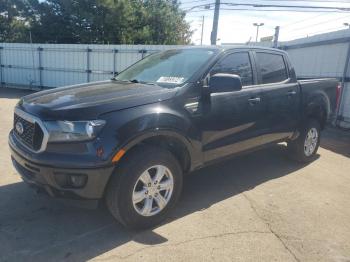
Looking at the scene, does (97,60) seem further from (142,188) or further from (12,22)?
(12,22)

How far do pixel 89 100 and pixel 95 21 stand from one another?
23062 millimetres

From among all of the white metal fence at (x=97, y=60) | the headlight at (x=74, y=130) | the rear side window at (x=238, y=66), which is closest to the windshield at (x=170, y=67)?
the rear side window at (x=238, y=66)

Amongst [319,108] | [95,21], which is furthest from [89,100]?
[95,21]

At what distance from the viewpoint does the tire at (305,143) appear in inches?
224

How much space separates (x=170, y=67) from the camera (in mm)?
4418

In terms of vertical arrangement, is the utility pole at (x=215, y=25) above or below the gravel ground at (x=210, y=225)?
above

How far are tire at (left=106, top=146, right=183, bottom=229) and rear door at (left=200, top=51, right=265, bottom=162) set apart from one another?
22.9 inches

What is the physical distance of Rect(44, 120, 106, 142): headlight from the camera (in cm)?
312

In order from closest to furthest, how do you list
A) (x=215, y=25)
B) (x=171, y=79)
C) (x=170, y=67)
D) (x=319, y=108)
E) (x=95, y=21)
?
(x=171, y=79), (x=170, y=67), (x=319, y=108), (x=215, y=25), (x=95, y=21)

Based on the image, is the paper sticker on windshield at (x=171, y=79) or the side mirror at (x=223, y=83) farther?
the paper sticker on windshield at (x=171, y=79)

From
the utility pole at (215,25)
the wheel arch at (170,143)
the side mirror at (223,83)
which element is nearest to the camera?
the wheel arch at (170,143)

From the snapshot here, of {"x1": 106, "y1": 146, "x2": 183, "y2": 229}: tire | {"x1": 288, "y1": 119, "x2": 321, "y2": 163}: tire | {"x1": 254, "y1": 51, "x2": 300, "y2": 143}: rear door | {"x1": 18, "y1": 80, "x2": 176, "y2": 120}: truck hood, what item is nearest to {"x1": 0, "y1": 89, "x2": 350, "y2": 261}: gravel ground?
{"x1": 106, "y1": 146, "x2": 183, "y2": 229}: tire

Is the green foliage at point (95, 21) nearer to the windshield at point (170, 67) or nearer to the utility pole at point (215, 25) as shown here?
the utility pole at point (215, 25)

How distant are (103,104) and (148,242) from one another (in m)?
1.34
